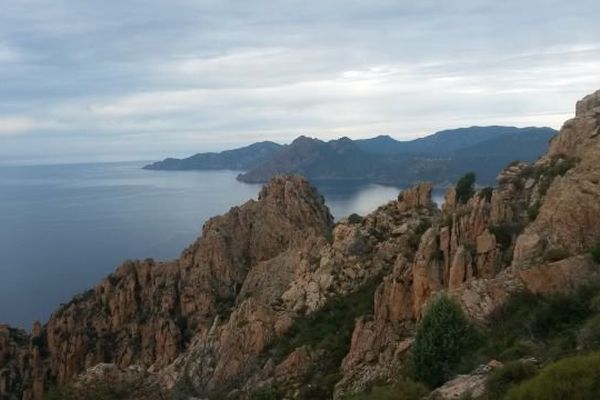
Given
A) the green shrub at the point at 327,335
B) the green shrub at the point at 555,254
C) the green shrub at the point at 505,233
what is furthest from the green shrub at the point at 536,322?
the green shrub at the point at 327,335

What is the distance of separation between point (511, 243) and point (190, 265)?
42.9 meters

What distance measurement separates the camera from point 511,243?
101 feet

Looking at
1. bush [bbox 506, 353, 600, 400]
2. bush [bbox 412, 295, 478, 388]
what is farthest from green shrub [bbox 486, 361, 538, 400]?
bush [bbox 412, 295, 478, 388]

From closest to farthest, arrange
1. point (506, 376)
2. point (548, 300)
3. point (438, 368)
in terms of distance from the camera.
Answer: point (506, 376)
point (438, 368)
point (548, 300)

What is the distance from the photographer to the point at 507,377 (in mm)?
16609

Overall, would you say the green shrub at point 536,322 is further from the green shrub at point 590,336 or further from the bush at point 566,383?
the bush at point 566,383

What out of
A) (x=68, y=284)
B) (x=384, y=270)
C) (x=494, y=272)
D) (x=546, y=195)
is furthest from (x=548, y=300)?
(x=68, y=284)

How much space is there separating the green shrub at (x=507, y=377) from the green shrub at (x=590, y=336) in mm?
2589

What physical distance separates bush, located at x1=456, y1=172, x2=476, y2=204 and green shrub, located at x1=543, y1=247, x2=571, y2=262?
47.9 ft

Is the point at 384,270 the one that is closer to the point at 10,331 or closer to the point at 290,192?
the point at 290,192

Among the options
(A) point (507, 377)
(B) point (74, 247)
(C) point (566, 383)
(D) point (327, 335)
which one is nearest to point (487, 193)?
(D) point (327, 335)

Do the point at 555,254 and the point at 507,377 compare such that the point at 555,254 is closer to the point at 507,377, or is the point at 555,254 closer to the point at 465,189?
the point at 507,377

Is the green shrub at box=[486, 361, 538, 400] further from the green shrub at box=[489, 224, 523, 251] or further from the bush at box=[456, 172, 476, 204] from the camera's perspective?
the bush at box=[456, 172, 476, 204]

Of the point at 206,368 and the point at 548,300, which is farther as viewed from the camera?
the point at 206,368
